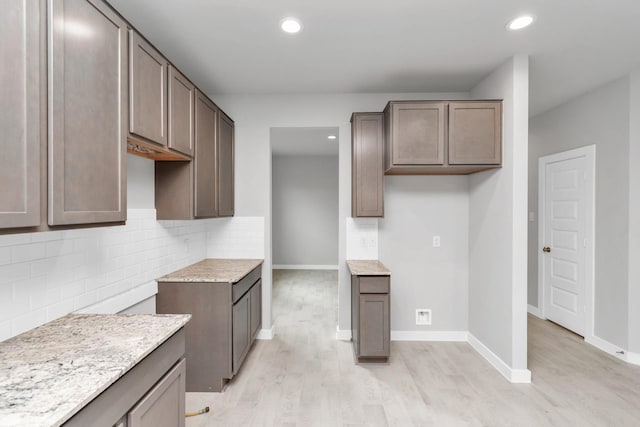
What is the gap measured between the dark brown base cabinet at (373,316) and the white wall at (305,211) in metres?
4.39

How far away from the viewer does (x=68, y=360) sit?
43.7 inches

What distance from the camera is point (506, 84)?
2.63 m

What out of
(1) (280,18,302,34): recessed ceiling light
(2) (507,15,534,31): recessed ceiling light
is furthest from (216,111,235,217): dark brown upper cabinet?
(2) (507,15,534,31): recessed ceiling light

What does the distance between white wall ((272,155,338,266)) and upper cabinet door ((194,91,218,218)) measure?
172 inches

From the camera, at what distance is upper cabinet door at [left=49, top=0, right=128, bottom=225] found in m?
1.15

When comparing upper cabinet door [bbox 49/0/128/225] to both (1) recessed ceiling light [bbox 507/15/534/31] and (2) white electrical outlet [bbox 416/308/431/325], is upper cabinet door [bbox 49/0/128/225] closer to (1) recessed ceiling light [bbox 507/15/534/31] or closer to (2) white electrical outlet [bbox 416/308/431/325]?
(1) recessed ceiling light [bbox 507/15/534/31]

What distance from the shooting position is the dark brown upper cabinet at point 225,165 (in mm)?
2910

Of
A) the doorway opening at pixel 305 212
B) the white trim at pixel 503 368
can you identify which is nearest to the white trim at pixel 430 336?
the white trim at pixel 503 368

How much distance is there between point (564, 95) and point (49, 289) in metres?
4.82

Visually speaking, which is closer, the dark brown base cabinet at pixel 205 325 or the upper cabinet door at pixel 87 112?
the upper cabinet door at pixel 87 112

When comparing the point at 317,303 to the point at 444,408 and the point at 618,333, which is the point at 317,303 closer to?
the point at 444,408

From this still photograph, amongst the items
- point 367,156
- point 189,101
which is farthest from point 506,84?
point 189,101

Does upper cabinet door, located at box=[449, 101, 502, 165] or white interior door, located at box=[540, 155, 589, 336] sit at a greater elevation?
upper cabinet door, located at box=[449, 101, 502, 165]

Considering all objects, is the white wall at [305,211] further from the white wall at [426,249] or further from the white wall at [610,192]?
the white wall at [610,192]
